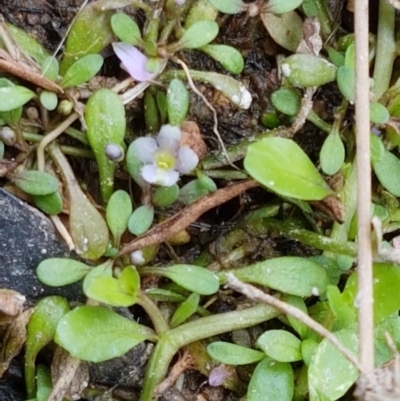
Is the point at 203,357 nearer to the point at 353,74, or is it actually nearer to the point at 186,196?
the point at 186,196

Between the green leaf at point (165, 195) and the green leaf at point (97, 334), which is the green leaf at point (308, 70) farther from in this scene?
the green leaf at point (97, 334)

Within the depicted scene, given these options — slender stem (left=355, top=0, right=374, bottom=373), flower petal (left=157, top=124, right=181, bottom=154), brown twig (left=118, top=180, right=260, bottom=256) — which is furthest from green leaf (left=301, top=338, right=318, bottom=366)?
flower petal (left=157, top=124, right=181, bottom=154)

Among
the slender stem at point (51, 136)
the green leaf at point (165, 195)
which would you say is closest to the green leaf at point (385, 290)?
the green leaf at point (165, 195)

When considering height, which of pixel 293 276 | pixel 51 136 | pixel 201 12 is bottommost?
pixel 293 276

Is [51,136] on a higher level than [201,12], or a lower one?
lower

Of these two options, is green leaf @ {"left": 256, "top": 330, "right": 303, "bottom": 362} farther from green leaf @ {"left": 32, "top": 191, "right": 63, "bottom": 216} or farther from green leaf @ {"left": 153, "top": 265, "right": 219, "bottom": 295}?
green leaf @ {"left": 32, "top": 191, "right": 63, "bottom": 216}

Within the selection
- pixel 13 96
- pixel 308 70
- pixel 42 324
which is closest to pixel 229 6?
pixel 308 70

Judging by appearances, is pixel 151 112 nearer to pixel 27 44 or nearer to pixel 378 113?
pixel 27 44
